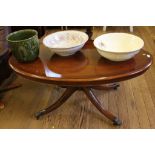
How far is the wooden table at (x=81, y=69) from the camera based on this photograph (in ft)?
3.79

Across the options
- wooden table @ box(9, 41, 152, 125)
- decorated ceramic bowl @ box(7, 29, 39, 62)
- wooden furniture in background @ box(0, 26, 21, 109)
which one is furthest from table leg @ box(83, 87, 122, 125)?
wooden furniture in background @ box(0, 26, 21, 109)

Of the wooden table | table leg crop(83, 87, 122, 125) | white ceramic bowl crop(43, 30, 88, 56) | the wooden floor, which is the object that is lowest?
the wooden floor

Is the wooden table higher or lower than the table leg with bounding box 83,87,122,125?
higher

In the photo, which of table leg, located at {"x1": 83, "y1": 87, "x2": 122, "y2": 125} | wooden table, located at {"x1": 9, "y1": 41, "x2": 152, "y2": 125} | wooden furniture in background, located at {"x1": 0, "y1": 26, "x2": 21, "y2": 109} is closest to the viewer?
wooden table, located at {"x1": 9, "y1": 41, "x2": 152, "y2": 125}

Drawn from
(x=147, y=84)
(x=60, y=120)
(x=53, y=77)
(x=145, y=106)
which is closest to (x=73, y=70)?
(x=53, y=77)

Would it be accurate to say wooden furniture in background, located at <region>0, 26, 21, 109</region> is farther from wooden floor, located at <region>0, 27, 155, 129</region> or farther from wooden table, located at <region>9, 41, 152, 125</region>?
wooden table, located at <region>9, 41, 152, 125</region>

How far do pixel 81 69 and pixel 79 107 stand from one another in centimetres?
54

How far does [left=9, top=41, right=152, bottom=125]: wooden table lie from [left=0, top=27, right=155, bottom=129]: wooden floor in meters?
0.40

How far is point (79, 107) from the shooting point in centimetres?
169

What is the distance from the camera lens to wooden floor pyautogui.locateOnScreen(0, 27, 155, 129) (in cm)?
153

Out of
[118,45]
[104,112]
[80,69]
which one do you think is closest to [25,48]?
[80,69]

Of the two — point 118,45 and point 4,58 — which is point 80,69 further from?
point 4,58

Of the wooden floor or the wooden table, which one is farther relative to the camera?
the wooden floor
